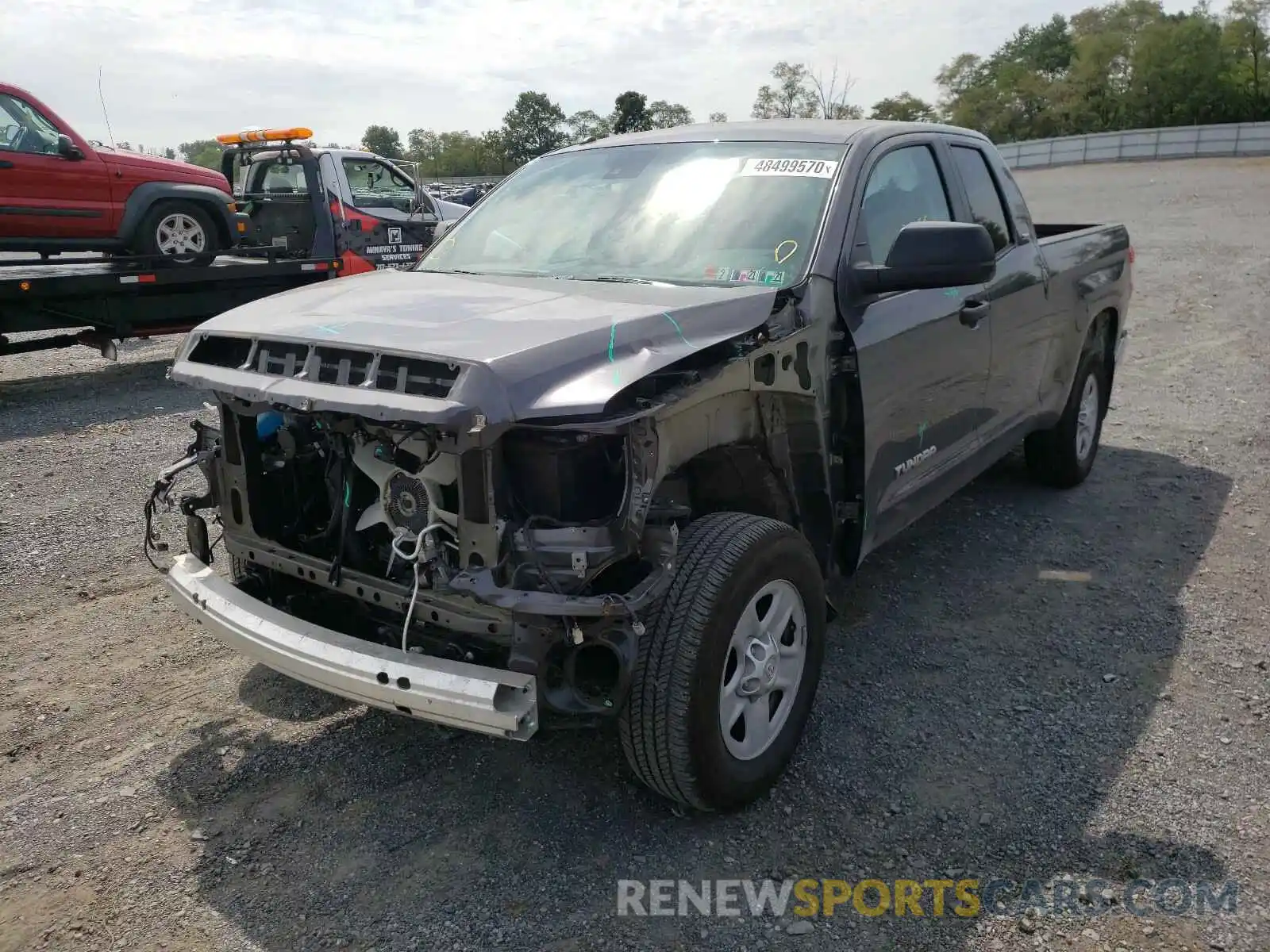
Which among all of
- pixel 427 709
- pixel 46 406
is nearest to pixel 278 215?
pixel 46 406

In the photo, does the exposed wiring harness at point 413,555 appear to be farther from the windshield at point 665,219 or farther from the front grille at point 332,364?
the windshield at point 665,219

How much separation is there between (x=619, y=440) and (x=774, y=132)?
1.89 m

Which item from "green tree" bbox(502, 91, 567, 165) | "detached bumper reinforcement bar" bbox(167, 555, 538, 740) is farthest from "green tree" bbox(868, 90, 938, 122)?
"detached bumper reinforcement bar" bbox(167, 555, 538, 740)

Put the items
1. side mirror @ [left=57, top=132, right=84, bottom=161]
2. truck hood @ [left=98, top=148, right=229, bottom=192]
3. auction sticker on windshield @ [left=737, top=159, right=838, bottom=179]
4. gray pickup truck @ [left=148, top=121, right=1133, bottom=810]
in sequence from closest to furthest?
gray pickup truck @ [left=148, top=121, right=1133, bottom=810], auction sticker on windshield @ [left=737, top=159, right=838, bottom=179], side mirror @ [left=57, top=132, right=84, bottom=161], truck hood @ [left=98, top=148, right=229, bottom=192]

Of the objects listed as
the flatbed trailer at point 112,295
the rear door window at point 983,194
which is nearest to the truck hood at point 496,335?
the rear door window at point 983,194

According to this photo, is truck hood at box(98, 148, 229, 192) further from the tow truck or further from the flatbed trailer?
the flatbed trailer

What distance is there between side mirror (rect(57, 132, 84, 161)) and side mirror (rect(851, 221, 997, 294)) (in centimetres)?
889

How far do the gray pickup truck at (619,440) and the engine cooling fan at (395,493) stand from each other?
0.01m

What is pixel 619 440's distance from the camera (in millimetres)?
2738

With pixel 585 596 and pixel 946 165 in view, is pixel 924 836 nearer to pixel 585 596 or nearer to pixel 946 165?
pixel 585 596

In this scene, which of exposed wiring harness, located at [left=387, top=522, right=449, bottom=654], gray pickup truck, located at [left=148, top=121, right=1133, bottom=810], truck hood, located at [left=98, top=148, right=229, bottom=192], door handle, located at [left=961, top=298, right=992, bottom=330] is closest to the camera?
gray pickup truck, located at [left=148, top=121, right=1133, bottom=810]

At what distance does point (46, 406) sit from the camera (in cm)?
845

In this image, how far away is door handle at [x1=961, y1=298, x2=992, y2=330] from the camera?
13.6 ft

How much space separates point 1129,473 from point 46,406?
8.25m
